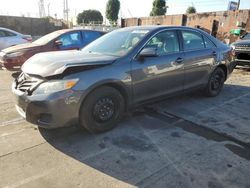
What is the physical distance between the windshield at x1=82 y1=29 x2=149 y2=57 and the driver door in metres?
0.23

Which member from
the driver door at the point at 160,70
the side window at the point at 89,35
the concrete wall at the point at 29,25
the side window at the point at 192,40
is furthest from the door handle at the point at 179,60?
the concrete wall at the point at 29,25

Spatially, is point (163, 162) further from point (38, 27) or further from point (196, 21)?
point (38, 27)

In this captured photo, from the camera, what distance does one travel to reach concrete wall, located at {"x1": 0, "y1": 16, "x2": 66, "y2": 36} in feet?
92.5

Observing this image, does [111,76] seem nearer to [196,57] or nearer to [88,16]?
[196,57]

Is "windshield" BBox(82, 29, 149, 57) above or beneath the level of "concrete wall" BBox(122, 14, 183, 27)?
beneath

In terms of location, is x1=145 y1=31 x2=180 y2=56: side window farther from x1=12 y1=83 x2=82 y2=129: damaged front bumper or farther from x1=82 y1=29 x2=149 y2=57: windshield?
x1=12 y1=83 x2=82 y2=129: damaged front bumper

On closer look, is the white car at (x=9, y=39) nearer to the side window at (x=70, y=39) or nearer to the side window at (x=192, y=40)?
the side window at (x=70, y=39)

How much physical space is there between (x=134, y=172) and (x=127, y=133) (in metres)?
1.02

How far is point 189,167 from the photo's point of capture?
116 inches

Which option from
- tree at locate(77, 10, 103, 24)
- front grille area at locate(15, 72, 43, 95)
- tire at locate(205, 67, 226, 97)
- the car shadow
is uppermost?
tree at locate(77, 10, 103, 24)

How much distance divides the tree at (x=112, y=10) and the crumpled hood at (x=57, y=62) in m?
41.0

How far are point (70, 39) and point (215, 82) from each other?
472 cm

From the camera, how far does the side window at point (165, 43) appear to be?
169 inches

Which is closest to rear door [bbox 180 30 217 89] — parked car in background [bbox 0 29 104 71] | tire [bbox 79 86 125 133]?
tire [bbox 79 86 125 133]
